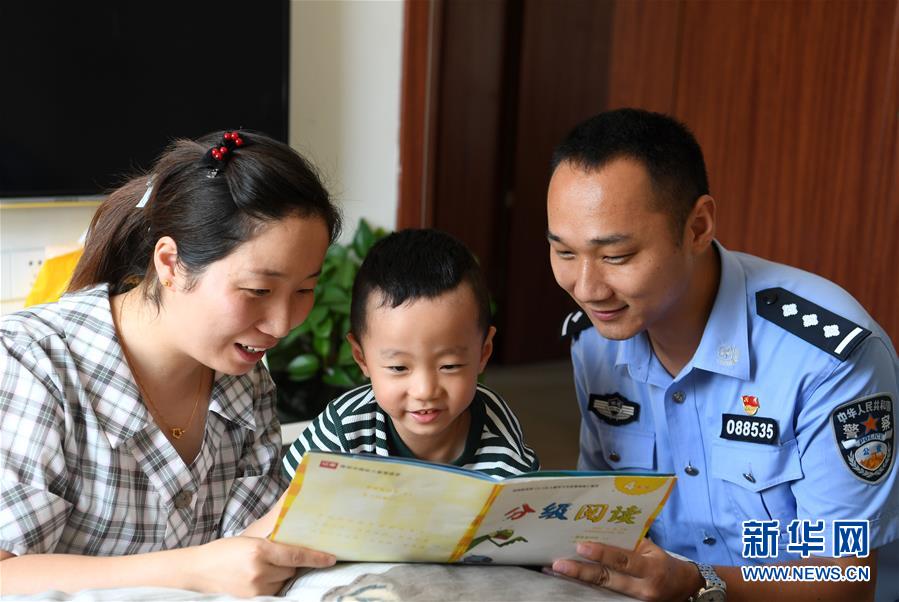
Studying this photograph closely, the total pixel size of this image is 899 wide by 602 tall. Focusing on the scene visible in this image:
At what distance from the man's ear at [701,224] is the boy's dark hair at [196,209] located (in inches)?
23.4

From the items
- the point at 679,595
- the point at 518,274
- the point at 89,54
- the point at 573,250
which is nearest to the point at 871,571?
the point at 679,595

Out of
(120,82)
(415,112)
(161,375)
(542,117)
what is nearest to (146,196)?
(161,375)

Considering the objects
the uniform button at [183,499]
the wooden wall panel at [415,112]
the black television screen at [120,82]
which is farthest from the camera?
the wooden wall panel at [415,112]

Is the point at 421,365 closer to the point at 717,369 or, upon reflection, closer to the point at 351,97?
the point at 717,369

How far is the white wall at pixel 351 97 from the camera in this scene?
310 cm

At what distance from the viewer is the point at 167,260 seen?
135 centimetres

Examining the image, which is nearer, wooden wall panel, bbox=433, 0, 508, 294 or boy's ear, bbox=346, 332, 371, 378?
boy's ear, bbox=346, 332, 371, 378

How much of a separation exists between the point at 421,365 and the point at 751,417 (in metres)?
0.63

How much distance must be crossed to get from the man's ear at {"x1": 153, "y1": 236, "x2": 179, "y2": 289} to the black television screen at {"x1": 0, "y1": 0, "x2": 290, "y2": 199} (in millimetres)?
1500

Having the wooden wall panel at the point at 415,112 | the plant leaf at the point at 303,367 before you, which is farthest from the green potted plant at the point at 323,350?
the wooden wall panel at the point at 415,112

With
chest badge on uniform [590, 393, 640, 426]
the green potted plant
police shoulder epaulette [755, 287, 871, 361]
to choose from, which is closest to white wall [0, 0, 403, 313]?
the green potted plant

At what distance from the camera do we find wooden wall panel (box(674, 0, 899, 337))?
270cm

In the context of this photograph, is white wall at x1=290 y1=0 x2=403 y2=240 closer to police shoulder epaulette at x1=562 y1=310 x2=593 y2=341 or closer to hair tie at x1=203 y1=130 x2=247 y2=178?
police shoulder epaulette at x1=562 y1=310 x2=593 y2=341

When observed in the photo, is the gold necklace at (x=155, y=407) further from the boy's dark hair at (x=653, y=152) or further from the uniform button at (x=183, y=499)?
the boy's dark hair at (x=653, y=152)
